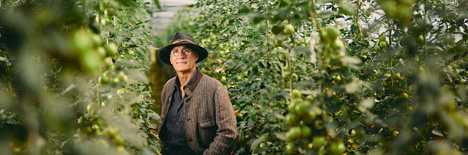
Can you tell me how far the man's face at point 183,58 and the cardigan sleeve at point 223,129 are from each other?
35cm

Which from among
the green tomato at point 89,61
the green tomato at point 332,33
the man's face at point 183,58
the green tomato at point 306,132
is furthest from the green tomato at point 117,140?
the man's face at point 183,58

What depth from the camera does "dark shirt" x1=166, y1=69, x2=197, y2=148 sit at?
9.25 ft

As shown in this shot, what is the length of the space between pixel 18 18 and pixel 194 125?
1.92 meters

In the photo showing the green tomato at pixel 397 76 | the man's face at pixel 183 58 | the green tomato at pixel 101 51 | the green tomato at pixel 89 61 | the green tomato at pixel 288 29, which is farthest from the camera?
the man's face at pixel 183 58

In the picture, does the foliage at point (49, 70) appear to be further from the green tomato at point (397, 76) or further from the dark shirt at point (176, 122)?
the dark shirt at point (176, 122)

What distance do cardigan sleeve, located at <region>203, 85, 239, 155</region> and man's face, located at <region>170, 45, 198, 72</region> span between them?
351 mm

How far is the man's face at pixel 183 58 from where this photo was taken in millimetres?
2993

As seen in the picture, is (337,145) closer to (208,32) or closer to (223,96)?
(223,96)

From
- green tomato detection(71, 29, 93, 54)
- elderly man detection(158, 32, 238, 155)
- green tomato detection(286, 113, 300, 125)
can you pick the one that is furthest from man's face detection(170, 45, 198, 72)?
green tomato detection(71, 29, 93, 54)

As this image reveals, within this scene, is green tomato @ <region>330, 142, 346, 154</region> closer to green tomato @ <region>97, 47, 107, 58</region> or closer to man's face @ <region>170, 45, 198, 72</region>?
green tomato @ <region>97, 47, 107, 58</region>

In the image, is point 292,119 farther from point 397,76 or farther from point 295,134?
point 397,76

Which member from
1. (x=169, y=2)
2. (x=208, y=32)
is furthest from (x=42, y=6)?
(x=169, y=2)

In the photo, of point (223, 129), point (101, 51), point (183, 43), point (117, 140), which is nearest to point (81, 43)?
point (101, 51)

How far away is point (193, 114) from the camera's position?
276 cm
